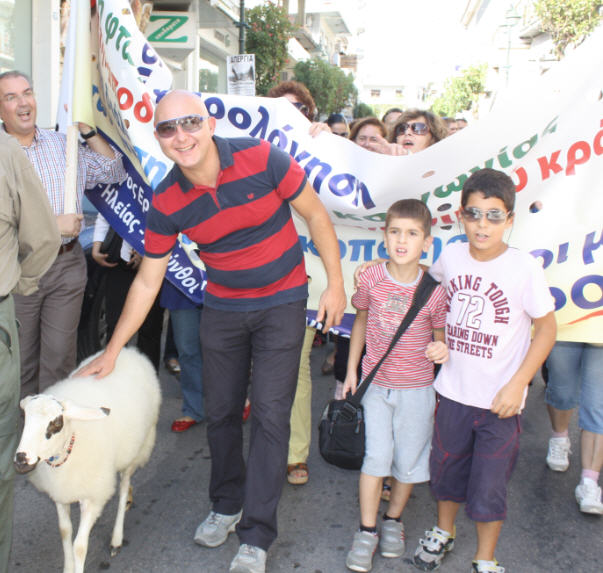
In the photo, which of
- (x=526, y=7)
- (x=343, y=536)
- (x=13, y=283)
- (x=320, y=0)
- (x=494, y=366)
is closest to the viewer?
(x=13, y=283)

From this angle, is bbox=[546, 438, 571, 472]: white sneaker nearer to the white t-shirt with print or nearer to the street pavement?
the street pavement

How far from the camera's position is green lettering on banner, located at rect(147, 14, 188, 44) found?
1557cm

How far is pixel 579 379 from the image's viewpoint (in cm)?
399

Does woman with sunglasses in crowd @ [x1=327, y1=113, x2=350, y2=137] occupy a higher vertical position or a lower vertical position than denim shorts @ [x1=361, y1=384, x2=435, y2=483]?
higher

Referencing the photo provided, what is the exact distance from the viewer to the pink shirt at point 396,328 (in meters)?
2.99

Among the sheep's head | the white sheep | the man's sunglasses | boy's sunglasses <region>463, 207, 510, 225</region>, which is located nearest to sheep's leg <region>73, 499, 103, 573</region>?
the white sheep

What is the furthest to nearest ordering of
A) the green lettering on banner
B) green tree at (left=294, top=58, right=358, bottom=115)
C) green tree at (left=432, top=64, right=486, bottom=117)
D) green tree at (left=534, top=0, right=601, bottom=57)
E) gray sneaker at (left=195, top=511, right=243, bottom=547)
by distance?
green tree at (left=432, top=64, right=486, bottom=117)
green tree at (left=294, top=58, right=358, bottom=115)
green tree at (left=534, top=0, right=601, bottom=57)
the green lettering on banner
gray sneaker at (left=195, top=511, right=243, bottom=547)

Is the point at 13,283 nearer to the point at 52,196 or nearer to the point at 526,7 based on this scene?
the point at 52,196

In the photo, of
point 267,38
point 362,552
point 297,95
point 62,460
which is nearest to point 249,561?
point 362,552

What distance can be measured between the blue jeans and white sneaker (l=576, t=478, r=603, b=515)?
267 cm

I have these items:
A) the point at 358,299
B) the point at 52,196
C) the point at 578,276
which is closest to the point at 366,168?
the point at 358,299

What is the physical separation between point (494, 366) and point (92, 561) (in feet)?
7.31

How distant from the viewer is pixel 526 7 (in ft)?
138

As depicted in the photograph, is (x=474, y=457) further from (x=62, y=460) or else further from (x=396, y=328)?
(x=62, y=460)
